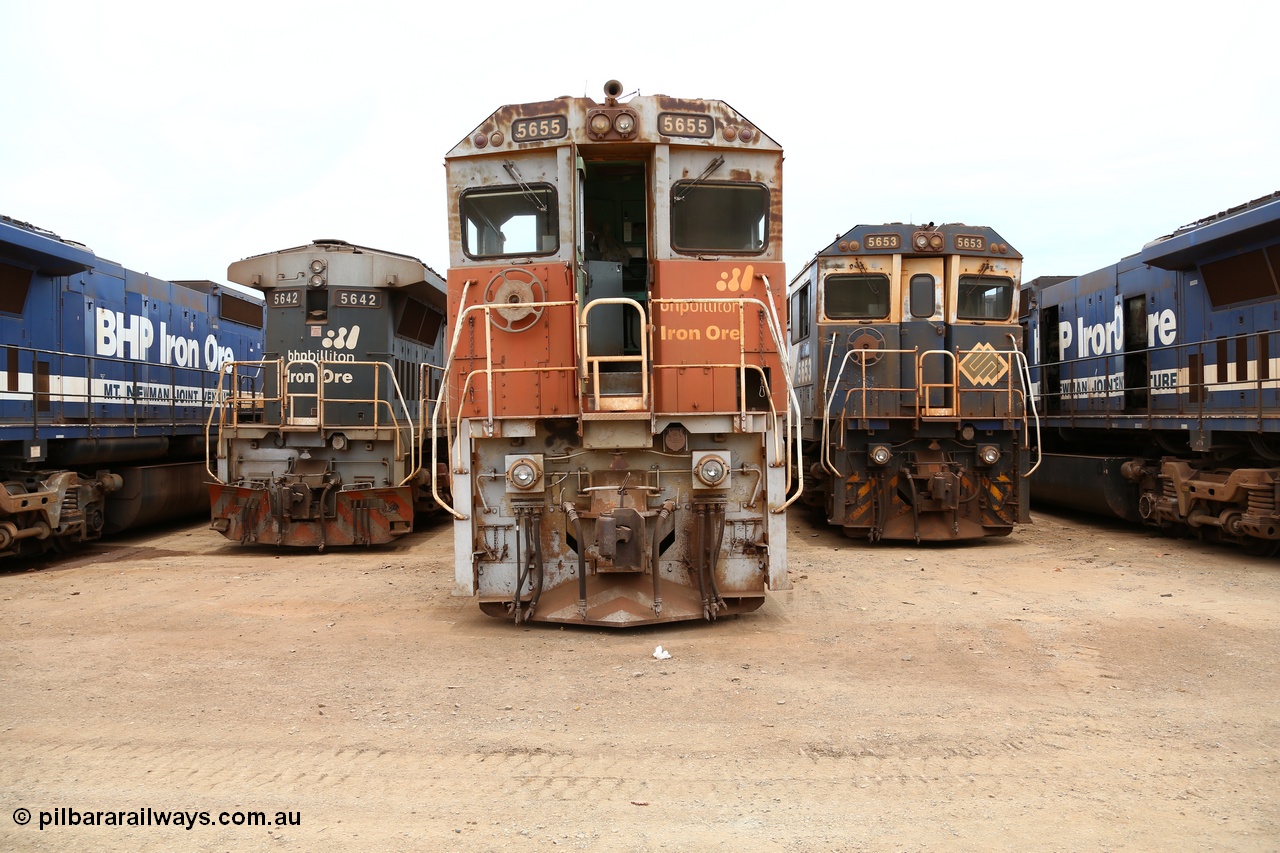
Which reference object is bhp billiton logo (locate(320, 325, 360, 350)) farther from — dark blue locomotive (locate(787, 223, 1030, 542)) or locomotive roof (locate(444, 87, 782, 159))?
dark blue locomotive (locate(787, 223, 1030, 542))

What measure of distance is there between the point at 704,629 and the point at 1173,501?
7525 millimetres

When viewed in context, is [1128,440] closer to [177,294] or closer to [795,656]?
[795,656]

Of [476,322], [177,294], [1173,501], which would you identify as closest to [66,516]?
[177,294]

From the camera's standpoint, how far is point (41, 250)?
1072cm

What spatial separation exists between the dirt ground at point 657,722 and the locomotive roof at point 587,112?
399 cm

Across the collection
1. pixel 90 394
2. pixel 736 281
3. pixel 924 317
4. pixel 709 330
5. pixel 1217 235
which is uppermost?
pixel 1217 235

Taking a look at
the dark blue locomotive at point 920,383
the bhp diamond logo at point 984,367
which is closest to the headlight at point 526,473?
the dark blue locomotive at point 920,383

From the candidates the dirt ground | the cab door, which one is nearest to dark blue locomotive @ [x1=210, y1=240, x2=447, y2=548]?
the dirt ground

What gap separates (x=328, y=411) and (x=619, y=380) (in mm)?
6450

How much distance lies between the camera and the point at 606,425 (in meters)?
6.82

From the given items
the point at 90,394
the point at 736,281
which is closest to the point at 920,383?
the point at 736,281

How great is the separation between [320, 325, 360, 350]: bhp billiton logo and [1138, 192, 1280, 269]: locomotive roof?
1103 centimetres

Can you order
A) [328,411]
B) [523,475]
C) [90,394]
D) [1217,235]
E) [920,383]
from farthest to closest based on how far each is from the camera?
[328,411] < [920,383] < [90,394] < [1217,235] < [523,475]

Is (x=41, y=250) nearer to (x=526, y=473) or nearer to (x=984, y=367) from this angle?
(x=526, y=473)
